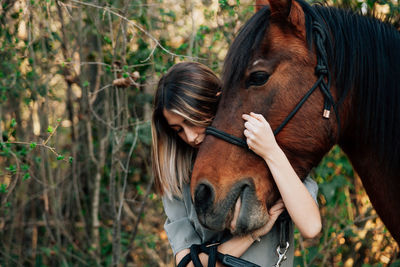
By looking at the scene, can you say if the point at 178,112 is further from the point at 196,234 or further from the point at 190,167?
the point at 196,234

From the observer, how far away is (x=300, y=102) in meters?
1.64

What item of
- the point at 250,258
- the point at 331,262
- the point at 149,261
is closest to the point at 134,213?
the point at 149,261

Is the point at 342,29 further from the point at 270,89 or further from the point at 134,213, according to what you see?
the point at 134,213

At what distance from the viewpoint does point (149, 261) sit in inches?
163

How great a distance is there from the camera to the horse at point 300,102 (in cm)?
158

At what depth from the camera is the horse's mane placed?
5.61 ft

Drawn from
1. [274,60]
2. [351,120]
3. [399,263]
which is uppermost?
[274,60]

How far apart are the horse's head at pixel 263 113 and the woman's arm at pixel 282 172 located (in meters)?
0.05

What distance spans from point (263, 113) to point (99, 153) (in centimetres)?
269

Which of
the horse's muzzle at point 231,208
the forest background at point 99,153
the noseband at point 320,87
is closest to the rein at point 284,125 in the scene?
the noseband at point 320,87

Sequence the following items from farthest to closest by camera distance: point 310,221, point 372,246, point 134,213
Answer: point 134,213
point 372,246
point 310,221

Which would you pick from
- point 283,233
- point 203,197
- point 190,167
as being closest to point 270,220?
point 283,233

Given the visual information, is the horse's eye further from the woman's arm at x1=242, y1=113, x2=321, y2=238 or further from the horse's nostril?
the horse's nostril

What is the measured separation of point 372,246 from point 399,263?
20.3 inches
